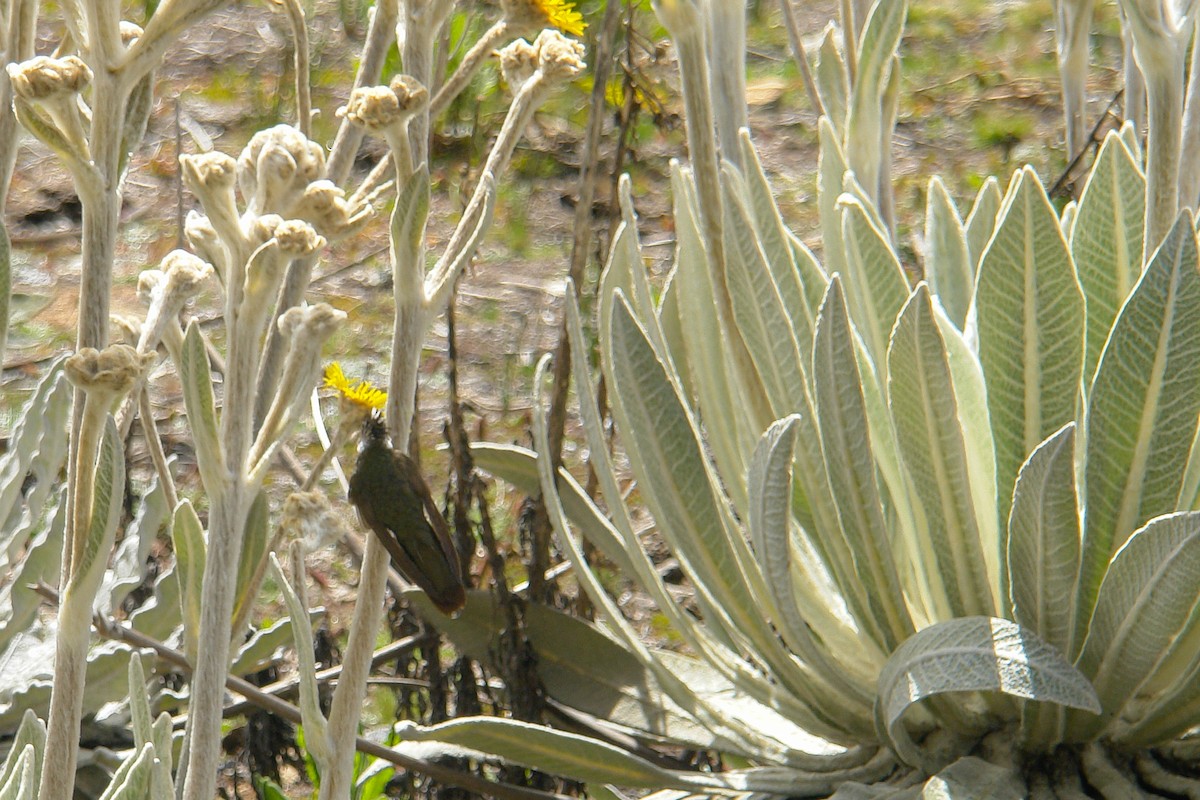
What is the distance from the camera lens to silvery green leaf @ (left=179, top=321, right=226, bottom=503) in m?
0.67

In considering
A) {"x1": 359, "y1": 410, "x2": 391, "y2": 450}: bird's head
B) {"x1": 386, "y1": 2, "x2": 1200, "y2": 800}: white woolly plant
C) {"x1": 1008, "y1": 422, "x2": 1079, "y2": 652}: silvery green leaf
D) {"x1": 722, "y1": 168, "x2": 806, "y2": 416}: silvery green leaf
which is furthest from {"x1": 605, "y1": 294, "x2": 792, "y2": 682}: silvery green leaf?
{"x1": 359, "y1": 410, "x2": 391, "y2": 450}: bird's head

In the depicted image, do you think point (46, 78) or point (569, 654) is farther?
point (569, 654)

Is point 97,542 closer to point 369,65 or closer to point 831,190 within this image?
point 369,65

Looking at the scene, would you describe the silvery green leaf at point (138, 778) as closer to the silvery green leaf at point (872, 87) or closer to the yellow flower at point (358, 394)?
the yellow flower at point (358, 394)

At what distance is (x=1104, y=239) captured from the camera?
3.82 ft

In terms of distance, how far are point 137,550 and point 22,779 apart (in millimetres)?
753

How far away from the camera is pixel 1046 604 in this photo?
1.01m

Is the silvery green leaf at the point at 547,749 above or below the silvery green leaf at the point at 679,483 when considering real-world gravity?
below

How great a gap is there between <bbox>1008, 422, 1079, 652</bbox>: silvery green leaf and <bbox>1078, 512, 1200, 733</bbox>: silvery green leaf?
0.03m

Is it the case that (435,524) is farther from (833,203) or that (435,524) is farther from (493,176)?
(833,203)

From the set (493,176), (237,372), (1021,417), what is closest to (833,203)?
(1021,417)

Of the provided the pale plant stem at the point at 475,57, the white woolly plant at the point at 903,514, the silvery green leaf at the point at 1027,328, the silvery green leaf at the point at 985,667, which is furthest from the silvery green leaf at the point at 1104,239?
the pale plant stem at the point at 475,57

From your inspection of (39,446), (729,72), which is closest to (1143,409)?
(729,72)

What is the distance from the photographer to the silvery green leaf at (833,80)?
4.81 ft
